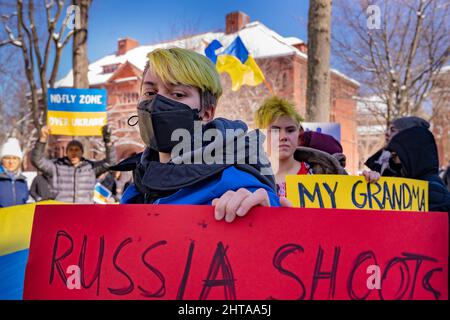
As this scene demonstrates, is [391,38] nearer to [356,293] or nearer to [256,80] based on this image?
[256,80]

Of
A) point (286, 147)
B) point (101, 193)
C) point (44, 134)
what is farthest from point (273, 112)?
point (101, 193)

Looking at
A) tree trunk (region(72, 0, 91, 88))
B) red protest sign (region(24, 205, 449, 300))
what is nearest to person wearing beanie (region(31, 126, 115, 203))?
tree trunk (region(72, 0, 91, 88))

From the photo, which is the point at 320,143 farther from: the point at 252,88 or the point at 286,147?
the point at 252,88

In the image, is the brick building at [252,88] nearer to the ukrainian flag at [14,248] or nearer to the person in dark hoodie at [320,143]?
the person in dark hoodie at [320,143]

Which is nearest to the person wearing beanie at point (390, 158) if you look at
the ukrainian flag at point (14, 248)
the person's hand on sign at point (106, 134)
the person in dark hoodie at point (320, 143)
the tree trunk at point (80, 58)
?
the person in dark hoodie at point (320, 143)

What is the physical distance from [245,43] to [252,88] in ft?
17.3

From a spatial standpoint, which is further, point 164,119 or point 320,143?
point 320,143

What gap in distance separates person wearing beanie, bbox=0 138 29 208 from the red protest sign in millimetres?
4990

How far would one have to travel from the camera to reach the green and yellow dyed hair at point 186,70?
155 cm

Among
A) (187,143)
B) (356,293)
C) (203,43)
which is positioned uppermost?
(203,43)

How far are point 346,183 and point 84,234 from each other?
1619 millimetres

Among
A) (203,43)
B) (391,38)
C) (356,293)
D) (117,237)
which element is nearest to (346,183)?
(356,293)

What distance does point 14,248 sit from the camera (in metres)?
1.63

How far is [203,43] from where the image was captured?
1748cm
